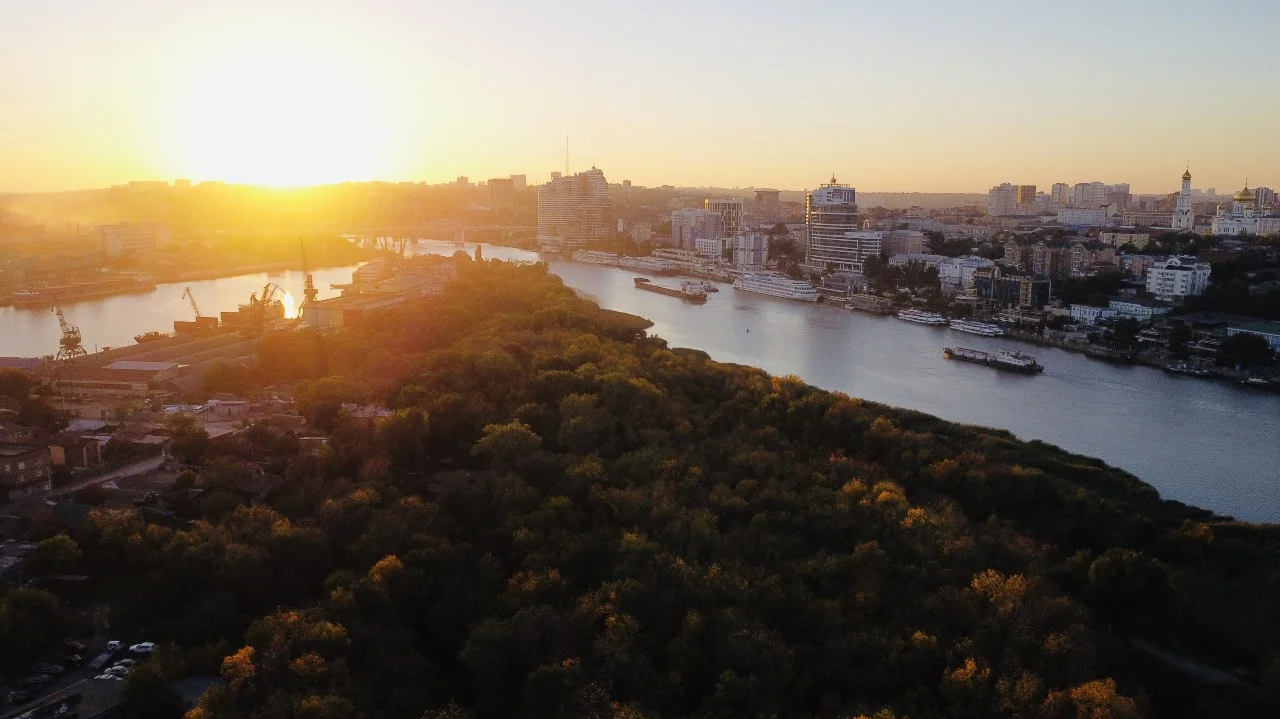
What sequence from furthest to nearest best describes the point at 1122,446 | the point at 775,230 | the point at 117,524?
the point at 775,230 < the point at 1122,446 < the point at 117,524

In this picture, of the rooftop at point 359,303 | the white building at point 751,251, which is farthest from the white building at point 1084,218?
the rooftop at point 359,303

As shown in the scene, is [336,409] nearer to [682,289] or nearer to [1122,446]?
[1122,446]

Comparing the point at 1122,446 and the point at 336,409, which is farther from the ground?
the point at 336,409

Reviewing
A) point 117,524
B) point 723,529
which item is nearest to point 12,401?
point 117,524

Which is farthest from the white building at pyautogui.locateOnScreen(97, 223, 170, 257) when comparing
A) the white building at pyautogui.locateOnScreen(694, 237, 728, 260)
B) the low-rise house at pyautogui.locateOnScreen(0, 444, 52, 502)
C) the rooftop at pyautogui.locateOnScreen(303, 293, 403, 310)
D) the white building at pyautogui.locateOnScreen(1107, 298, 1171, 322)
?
the white building at pyautogui.locateOnScreen(1107, 298, 1171, 322)

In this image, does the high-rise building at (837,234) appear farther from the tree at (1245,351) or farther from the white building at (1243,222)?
the tree at (1245,351)

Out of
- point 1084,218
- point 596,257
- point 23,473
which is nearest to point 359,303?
point 23,473

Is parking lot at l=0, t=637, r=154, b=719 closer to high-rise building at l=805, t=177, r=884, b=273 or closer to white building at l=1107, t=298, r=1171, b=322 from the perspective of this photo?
white building at l=1107, t=298, r=1171, b=322

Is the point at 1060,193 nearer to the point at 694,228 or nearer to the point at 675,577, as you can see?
the point at 694,228
